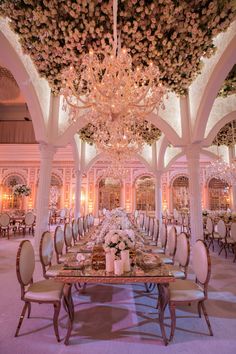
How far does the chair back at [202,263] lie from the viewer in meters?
2.44

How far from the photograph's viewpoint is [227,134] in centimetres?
931

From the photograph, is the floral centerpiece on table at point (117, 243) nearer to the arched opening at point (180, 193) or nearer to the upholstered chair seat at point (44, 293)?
the upholstered chair seat at point (44, 293)

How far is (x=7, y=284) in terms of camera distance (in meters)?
3.80

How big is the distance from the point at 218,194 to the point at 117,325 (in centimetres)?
1601

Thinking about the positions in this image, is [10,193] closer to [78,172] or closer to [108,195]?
[108,195]

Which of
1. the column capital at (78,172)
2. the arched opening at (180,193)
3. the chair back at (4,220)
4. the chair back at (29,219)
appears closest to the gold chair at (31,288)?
the chair back at (4,220)

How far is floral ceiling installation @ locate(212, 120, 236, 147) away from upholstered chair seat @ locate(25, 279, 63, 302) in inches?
348

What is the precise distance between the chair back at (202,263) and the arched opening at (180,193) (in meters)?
13.9

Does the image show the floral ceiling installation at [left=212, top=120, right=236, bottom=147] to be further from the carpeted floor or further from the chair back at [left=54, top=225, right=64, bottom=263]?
the chair back at [left=54, top=225, right=64, bottom=263]

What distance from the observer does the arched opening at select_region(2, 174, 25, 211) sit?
16016 millimetres

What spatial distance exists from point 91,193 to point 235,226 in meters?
11.8

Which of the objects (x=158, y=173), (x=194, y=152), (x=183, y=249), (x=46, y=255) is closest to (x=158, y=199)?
(x=158, y=173)

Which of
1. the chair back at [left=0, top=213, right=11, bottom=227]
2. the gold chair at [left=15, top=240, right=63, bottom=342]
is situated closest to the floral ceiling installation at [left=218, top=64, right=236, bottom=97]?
the gold chair at [left=15, top=240, right=63, bottom=342]

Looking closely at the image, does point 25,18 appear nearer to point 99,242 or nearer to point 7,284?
point 99,242
